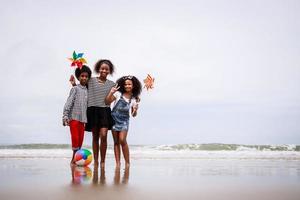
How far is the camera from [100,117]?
700 centimetres

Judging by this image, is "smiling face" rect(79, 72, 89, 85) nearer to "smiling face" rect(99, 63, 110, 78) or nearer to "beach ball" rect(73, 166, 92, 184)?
"smiling face" rect(99, 63, 110, 78)

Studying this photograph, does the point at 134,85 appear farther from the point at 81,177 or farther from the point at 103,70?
the point at 81,177

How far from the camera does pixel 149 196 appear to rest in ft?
10.4

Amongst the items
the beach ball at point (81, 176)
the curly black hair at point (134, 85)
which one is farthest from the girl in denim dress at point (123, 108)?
the beach ball at point (81, 176)

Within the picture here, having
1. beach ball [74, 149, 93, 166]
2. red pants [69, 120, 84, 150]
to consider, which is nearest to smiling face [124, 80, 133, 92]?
red pants [69, 120, 84, 150]

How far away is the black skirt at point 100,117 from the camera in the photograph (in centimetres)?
695

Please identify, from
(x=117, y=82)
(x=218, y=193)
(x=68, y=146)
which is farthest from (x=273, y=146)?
(x=218, y=193)

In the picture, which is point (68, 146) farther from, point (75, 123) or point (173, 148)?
point (75, 123)

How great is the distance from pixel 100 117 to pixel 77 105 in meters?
0.61

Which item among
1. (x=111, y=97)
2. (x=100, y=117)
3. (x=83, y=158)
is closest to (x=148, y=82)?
(x=111, y=97)

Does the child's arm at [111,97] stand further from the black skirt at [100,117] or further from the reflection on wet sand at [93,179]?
the reflection on wet sand at [93,179]

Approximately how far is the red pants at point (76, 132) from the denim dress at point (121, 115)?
762mm

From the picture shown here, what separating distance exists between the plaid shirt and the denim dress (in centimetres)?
61

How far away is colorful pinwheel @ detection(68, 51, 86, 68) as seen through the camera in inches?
296
